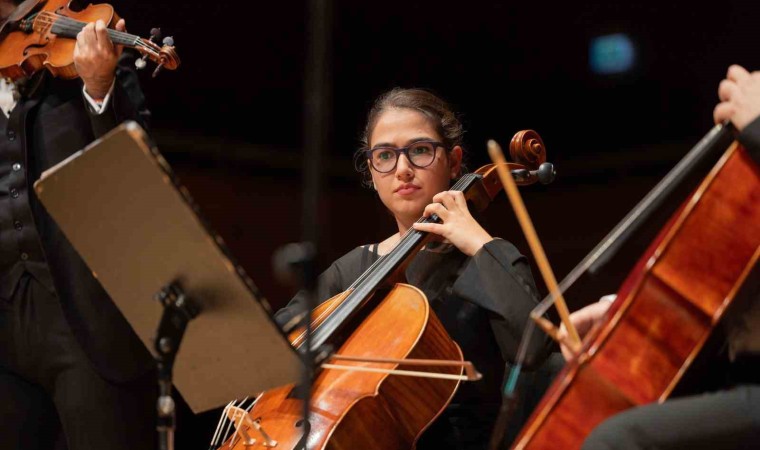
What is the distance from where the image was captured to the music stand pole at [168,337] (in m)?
1.30

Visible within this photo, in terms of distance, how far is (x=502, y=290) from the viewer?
1.81 metres

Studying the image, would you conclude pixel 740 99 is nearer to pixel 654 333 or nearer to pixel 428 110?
pixel 654 333

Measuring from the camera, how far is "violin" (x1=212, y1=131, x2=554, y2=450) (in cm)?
157

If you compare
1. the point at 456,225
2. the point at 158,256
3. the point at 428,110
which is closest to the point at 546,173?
the point at 456,225

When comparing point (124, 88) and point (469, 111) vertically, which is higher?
point (124, 88)

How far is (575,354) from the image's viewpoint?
4.00 feet

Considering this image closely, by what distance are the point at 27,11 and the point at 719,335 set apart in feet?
4.97

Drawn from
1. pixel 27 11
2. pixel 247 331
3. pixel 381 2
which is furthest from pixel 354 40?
pixel 247 331

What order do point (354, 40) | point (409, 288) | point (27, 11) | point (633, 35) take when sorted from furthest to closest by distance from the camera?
point (354, 40), point (633, 35), point (27, 11), point (409, 288)

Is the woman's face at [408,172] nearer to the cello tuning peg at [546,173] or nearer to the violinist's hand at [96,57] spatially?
the cello tuning peg at [546,173]

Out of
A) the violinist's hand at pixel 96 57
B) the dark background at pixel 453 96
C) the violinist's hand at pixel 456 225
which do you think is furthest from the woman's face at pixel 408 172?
the dark background at pixel 453 96

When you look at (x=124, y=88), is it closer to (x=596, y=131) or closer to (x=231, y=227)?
(x=231, y=227)

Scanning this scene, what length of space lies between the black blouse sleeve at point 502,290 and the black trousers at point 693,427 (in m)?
0.61

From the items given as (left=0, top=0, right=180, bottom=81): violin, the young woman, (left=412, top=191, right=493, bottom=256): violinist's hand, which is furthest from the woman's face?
(left=0, top=0, right=180, bottom=81): violin
